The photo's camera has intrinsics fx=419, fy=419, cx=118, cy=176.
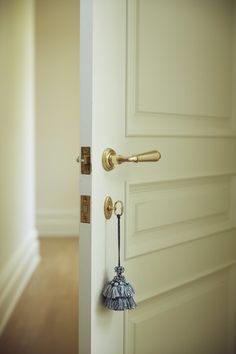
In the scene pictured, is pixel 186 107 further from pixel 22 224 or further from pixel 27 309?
pixel 22 224

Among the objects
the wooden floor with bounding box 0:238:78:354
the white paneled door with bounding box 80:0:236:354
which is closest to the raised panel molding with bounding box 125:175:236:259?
the white paneled door with bounding box 80:0:236:354

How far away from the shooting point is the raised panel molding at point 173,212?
3.75 feet

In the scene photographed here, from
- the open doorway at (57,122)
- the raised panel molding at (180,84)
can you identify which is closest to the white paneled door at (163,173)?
the raised panel molding at (180,84)

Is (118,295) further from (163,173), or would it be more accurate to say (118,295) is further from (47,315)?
(47,315)

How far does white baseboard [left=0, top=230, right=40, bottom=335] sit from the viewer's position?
7.50 feet

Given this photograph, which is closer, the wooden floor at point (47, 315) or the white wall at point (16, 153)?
the wooden floor at point (47, 315)

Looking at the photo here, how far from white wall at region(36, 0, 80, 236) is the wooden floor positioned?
1.06m

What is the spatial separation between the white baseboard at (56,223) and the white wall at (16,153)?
1088 mm

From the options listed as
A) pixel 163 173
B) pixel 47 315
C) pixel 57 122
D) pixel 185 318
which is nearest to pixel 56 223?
pixel 57 122

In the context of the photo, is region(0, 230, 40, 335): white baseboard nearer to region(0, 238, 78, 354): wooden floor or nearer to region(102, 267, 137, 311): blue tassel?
region(0, 238, 78, 354): wooden floor

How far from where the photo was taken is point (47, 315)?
93.1 inches

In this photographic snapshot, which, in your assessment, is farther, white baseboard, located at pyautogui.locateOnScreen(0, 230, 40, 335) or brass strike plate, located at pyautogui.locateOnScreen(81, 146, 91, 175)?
white baseboard, located at pyautogui.locateOnScreen(0, 230, 40, 335)

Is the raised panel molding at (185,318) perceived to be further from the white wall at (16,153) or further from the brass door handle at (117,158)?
the white wall at (16,153)

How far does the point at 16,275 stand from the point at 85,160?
1836mm
